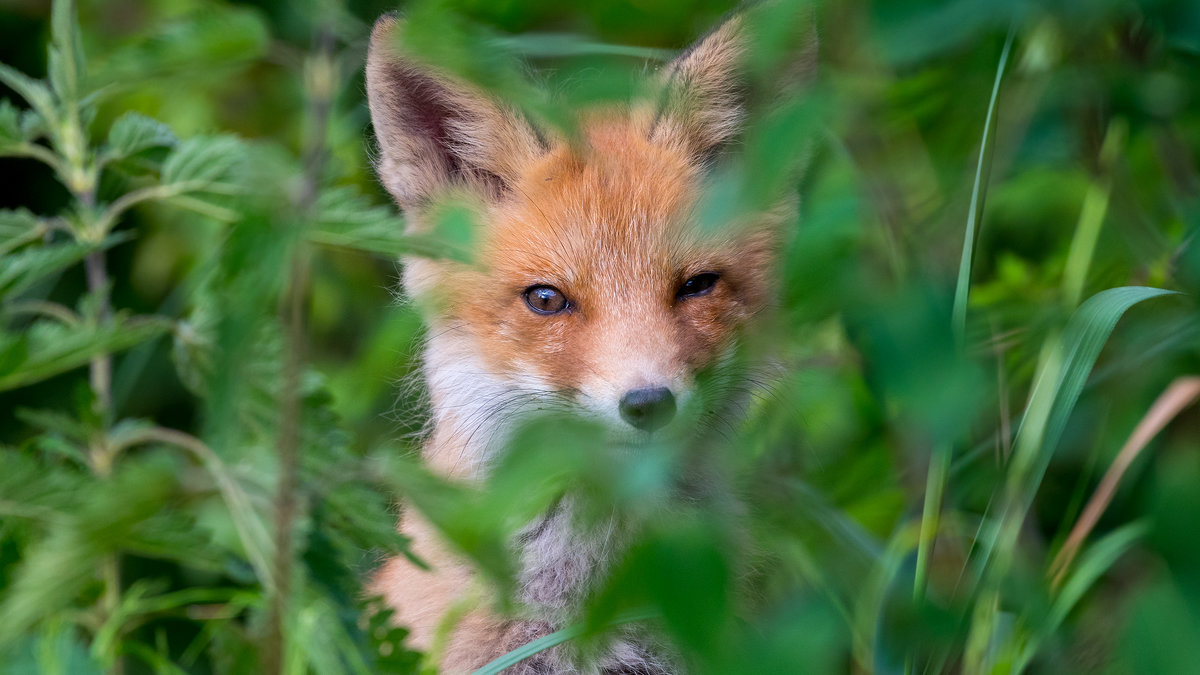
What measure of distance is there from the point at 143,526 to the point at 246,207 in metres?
0.55

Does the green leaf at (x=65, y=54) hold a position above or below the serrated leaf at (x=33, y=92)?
above

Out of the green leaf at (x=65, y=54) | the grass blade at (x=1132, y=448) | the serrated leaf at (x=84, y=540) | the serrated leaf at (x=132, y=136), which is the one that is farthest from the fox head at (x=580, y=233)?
the serrated leaf at (x=84, y=540)

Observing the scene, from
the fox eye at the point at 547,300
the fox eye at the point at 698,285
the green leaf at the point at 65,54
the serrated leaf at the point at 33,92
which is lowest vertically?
the fox eye at the point at 547,300

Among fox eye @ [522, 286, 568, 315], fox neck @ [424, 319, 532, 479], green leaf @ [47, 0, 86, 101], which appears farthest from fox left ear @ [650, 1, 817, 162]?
green leaf @ [47, 0, 86, 101]

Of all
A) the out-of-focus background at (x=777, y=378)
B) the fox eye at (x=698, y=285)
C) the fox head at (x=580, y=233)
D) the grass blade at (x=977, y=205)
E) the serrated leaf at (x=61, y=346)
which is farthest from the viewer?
the fox eye at (x=698, y=285)

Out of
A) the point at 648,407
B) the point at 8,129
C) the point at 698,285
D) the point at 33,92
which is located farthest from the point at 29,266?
the point at 698,285

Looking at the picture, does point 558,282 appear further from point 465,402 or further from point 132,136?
point 132,136

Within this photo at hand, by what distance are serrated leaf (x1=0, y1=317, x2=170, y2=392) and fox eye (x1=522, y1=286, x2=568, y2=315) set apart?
893 mm

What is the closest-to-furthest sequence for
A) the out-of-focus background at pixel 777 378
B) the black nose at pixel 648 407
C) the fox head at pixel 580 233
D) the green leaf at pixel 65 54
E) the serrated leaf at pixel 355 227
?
the out-of-focus background at pixel 777 378, the serrated leaf at pixel 355 227, the green leaf at pixel 65 54, the black nose at pixel 648 407, the fox head at pixel 580 233

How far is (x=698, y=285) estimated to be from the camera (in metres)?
2.31

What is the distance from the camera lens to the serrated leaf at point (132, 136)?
178cm

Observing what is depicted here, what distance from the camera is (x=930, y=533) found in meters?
1.90

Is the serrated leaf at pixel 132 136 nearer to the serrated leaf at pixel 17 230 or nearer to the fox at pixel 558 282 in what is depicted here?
the serrated leaf at pixel 17 230

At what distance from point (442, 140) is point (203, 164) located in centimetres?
92
